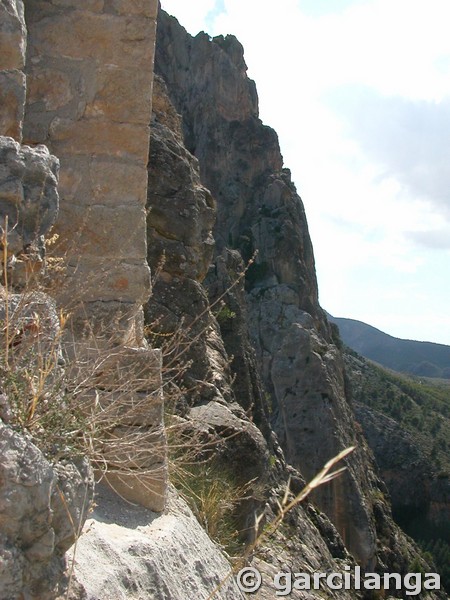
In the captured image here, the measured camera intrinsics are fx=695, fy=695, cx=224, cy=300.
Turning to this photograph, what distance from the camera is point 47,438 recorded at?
1.79m

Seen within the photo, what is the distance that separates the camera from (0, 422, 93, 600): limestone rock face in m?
1.54

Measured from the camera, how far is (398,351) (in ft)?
477

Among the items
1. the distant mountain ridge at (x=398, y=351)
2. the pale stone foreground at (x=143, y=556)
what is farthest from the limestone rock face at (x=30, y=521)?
the distant mountain ridge at (x=398, y=351)

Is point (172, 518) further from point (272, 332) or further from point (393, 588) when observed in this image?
point (272, 332)

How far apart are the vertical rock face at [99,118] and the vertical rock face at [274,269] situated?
27.8ft

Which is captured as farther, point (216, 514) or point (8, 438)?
point (216, 514)

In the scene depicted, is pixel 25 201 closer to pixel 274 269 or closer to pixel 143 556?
pixel 143 556

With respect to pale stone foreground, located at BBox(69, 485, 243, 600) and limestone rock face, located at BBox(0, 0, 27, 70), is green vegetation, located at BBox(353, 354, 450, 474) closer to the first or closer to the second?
pale stone foreground, located at BBox(69, 485, 243, 600)

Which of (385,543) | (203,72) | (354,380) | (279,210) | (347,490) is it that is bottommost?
(385,543)

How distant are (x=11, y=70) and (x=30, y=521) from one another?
1844 mm

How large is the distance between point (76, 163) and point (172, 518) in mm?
1749

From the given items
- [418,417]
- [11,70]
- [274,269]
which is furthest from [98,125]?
[418,417]

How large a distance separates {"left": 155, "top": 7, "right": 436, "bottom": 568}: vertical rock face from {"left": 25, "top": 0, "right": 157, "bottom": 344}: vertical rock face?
8480 mm

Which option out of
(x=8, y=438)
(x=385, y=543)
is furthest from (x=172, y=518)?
(x=385, y=543)
